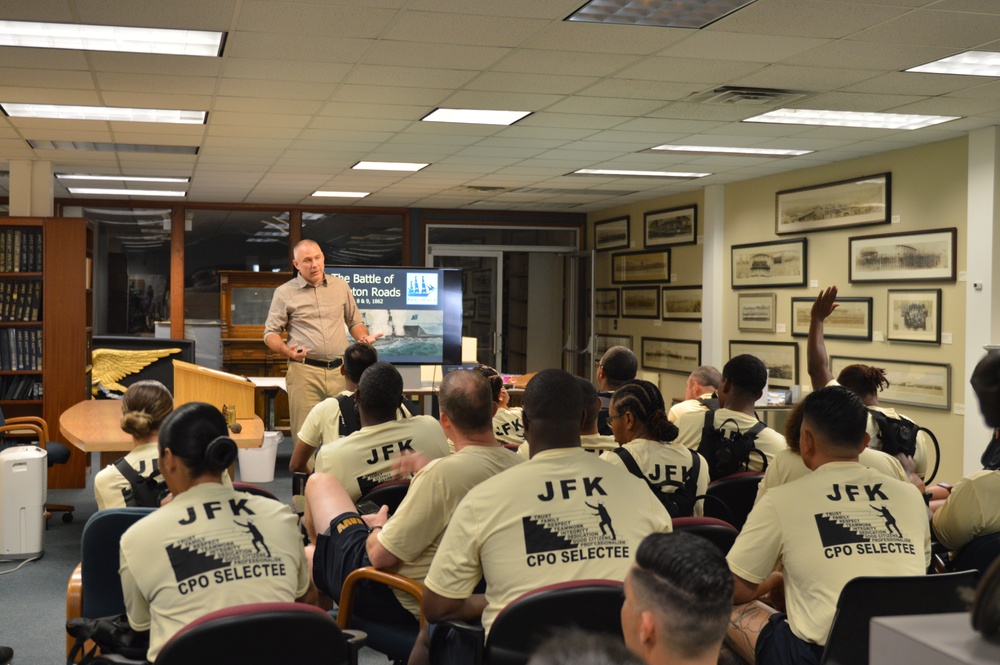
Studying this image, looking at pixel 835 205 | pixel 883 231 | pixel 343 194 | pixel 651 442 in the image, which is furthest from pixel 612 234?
pixel 651 442

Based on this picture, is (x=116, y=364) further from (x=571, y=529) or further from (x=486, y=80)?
(x=571, y=529)

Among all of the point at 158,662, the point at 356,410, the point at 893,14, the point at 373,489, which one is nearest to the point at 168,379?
the point at 356,410

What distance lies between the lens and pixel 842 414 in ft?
8.36

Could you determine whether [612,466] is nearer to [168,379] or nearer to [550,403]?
[550,403]

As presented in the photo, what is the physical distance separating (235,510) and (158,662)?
46 cm

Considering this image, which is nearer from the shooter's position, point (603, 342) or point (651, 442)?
Result: point (651, 442)

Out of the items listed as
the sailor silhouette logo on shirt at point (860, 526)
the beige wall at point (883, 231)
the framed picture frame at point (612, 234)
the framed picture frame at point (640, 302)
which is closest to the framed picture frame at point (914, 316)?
the beige wall at point (883, 231)

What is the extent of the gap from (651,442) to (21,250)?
6.10 metres

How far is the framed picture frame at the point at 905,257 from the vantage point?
7.37 meters

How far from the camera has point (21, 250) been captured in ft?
24.8

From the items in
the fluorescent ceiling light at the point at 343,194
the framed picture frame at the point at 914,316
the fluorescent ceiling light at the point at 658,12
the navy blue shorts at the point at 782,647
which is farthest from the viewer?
the fluorescent ceiling light at the point at 343,194

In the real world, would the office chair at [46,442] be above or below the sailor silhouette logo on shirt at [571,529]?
below

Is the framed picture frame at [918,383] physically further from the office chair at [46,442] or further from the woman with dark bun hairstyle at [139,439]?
the office chair at [46,442]

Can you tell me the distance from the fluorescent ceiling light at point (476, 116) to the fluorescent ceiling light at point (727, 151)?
65.9 inches
